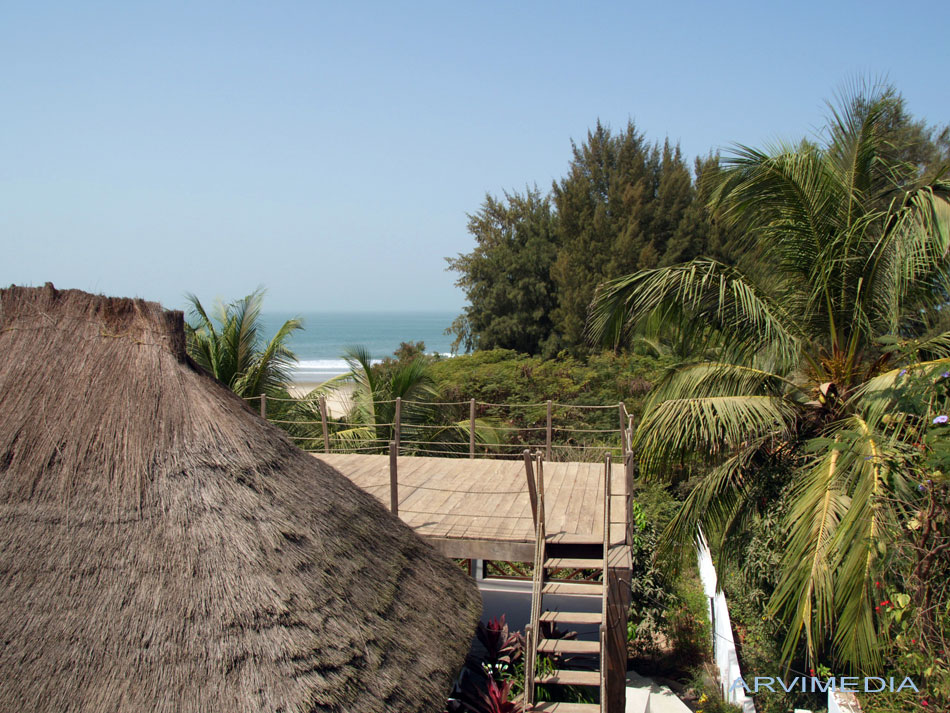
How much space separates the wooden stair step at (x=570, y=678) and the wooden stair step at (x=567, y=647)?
0.17 meters

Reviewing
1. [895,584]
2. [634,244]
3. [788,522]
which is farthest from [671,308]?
[634,244]

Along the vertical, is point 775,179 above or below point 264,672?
above

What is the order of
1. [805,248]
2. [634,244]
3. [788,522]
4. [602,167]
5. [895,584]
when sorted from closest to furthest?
[895,584]
[788,522]
[805,248]
[634,244]
[602,167]

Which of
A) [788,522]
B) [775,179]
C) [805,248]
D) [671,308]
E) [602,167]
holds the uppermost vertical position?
[602,167]

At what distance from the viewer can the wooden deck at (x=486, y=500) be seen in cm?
605

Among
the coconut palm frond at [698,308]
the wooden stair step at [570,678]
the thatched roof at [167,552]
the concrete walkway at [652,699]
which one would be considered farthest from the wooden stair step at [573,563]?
the concrete walkway at [652,699]

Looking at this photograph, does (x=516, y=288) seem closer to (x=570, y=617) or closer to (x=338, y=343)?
(x=570, y=617)

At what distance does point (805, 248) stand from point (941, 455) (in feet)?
12.9

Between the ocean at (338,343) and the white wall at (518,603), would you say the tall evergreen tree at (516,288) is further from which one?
the ocean at (338,343)

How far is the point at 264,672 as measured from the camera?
3.34 m

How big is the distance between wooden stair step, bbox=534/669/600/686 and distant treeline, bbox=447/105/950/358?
17.2 metres

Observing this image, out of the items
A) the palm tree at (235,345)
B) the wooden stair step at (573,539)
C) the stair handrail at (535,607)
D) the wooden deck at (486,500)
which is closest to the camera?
the stair handrail at (535,607)

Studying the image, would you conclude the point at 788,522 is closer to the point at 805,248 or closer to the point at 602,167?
the point at 805,248

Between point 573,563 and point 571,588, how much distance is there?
0.20 m
